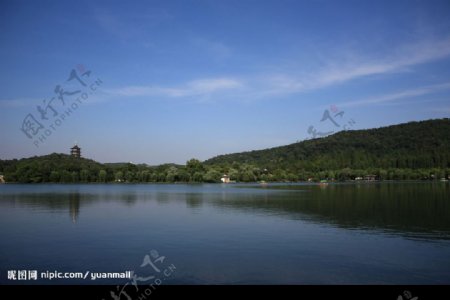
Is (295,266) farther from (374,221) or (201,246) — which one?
(374,221)

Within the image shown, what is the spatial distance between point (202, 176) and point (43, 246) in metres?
154

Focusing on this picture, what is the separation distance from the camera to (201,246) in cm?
2347

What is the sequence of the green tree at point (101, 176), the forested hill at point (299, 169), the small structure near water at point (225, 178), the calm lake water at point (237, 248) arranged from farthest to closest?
the small structure near water at point (225, 178)
the green tree at point (101, 176)
the forested hill at point (299, 169)
the calm lake water at point (237, 248)

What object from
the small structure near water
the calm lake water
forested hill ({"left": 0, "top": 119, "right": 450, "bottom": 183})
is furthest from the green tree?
the calm lake water

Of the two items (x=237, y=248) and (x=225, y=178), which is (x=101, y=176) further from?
(x=237, y=248)

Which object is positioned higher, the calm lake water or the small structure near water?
the small structure near water

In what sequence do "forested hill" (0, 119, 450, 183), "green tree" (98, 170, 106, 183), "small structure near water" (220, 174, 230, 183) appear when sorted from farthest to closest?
"small structure near water" (220, 174, 230, 183) → "green tree" (98, 170, 106, 183) → "forested hill" (0, 119, 450, 183)

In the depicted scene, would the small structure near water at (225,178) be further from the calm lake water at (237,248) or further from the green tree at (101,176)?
the calm lake water at (237,248)

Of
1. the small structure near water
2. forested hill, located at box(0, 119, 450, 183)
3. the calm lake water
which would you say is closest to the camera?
the calm lake water

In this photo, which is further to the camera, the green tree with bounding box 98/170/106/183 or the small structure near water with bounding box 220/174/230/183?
the small structure near water with bounding box 220/174/230/183

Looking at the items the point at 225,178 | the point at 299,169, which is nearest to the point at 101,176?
the point at 225,178

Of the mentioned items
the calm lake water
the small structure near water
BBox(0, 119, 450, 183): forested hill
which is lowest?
the calm lake water

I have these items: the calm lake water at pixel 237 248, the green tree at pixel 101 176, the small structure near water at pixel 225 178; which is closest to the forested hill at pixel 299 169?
the green tree at pixel 101 176

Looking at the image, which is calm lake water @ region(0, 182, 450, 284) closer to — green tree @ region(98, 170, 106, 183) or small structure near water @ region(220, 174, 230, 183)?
green tree @ region(98, 170, 106, 183)
